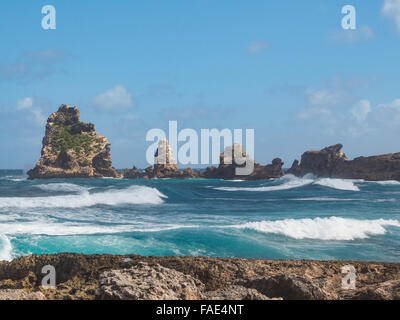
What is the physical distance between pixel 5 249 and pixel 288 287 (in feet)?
25.1

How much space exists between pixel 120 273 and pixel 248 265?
218 cm

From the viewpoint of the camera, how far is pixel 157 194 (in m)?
30.2

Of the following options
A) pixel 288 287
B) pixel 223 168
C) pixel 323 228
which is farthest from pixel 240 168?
pixel 288 287

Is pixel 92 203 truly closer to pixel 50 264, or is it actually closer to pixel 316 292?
pixel 50 264

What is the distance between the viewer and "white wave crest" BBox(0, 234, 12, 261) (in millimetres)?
8605

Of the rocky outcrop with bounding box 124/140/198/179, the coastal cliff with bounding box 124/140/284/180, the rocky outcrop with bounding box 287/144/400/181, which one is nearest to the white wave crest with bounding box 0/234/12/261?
the rocky outcrop with bounding box 287/144/400/181

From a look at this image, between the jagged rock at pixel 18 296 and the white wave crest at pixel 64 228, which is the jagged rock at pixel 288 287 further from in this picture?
the white wave crest at pixel 64 228

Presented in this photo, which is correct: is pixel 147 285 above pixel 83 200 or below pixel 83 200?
above

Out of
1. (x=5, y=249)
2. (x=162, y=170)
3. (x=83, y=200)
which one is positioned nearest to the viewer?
(x=5, y=249)

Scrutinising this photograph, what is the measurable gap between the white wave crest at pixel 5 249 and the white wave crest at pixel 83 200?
11907 mm

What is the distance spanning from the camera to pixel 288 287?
12.5 ft

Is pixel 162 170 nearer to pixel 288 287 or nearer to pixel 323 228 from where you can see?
pixel 323 228
